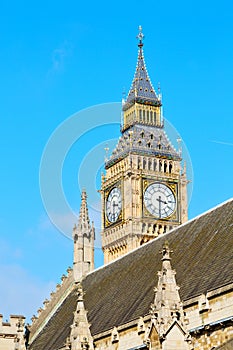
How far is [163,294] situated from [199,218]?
40.2ft

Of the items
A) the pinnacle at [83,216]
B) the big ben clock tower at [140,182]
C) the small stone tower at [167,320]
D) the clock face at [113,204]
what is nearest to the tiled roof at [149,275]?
the small stone tower at [167,320]

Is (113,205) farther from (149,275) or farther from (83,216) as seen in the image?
(149,275)

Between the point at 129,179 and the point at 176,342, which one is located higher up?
the point at 129,179

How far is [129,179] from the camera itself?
205ft

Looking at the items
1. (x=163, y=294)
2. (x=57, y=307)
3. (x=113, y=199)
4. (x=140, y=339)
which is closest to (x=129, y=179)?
(x=113, y=199)

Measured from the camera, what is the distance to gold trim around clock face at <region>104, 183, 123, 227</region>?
208 ft

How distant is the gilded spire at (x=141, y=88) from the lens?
67188mm

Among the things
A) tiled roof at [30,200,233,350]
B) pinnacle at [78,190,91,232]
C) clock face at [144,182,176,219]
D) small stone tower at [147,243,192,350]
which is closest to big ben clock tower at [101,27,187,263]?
clock face at [144,182,176,219]

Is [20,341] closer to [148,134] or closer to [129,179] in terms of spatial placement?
[129,179]

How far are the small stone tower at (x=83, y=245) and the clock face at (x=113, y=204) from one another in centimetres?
1418

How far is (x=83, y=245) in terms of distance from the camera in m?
47.6

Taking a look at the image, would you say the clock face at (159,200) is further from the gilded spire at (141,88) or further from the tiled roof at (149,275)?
the tiled roof at (149,275)

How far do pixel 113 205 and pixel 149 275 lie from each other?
29.6 metres

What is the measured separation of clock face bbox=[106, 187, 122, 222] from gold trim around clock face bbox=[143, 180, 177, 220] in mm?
2180
